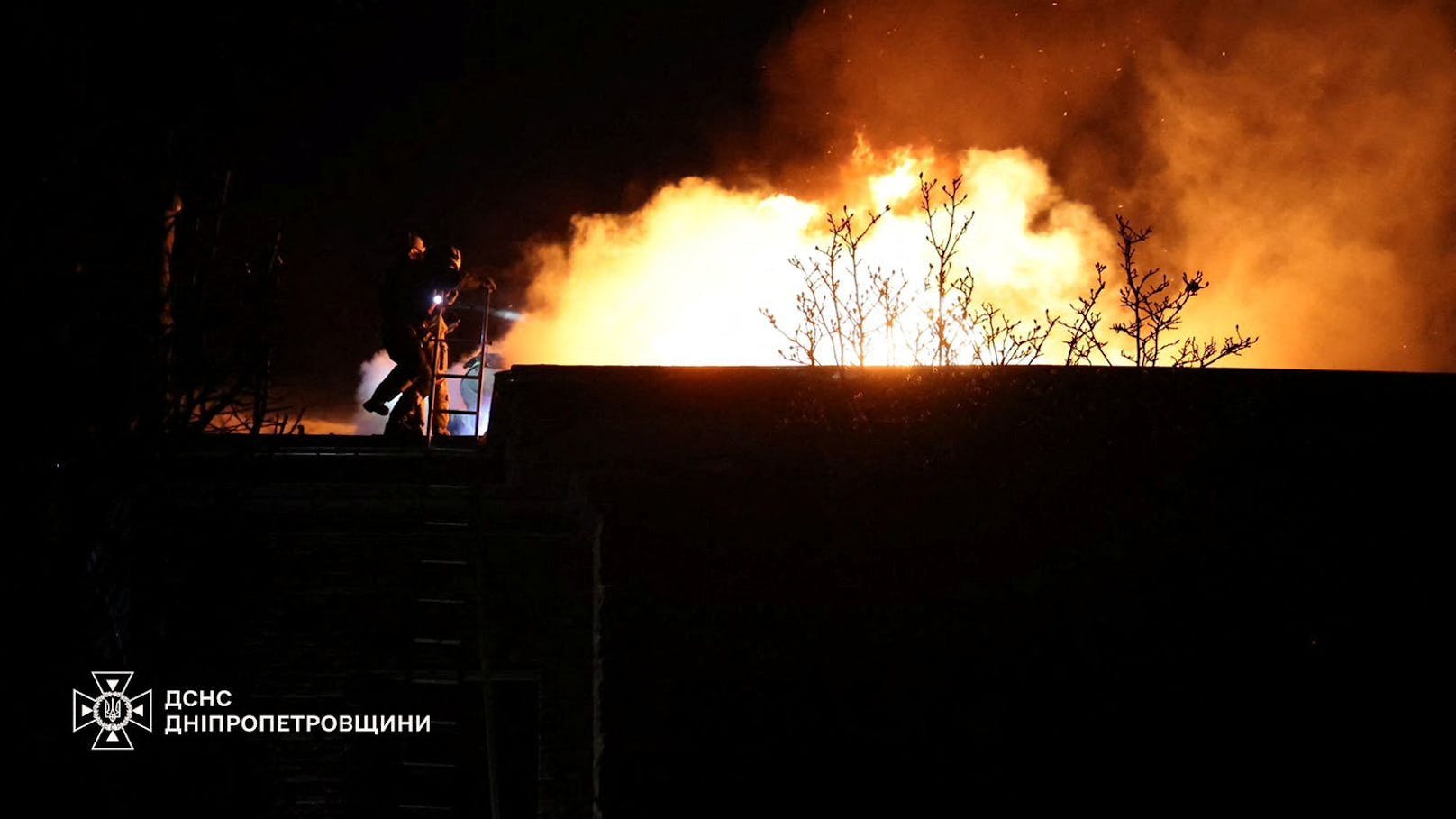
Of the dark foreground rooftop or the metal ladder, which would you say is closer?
the dark foreground rooftop

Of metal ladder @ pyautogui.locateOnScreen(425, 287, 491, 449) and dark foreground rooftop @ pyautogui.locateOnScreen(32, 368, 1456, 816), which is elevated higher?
metal ladder @ pyautogui.locateOnScreen(425, 287, 491, 449)

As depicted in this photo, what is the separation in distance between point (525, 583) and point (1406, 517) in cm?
636

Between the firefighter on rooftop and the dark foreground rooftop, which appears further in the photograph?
the firefighter on rooftop

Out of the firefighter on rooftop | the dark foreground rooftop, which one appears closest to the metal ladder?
the firefighter on rooftop

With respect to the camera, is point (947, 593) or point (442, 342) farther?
point (442, 342)

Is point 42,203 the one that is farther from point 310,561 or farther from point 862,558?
point 862,558

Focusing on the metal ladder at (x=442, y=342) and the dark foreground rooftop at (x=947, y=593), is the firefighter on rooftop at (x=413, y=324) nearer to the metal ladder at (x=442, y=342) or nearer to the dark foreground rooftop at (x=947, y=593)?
the metal ladder at (x=442, y=342)

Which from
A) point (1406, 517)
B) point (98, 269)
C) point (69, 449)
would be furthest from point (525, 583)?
point (1406, 517)

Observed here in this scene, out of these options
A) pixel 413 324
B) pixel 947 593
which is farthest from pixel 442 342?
pixel 947 593

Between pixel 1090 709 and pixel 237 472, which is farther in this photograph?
pixel 237 472

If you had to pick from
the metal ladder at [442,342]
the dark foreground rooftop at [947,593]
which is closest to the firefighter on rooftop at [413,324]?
the metal ladder at [442,342]

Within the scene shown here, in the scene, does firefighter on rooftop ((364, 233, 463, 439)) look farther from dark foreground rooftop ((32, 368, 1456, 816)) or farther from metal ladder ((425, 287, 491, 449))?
dark foreground rooftop ((32, 368, 1456, 816))

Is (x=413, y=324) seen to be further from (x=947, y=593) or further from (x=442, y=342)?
(x=947, y=593)

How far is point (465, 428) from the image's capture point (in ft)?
42.6
